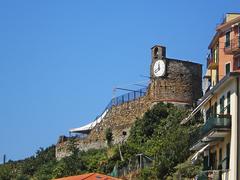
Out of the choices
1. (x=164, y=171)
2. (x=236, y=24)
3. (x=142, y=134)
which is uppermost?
(x=236, y=24)

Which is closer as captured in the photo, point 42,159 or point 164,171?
point 164,171

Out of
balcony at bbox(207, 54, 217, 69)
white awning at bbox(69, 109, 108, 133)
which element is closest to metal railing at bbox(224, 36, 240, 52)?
balcony at bbox(207, 54, 217, 69)

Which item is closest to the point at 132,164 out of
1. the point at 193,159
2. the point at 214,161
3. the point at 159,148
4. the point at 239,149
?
the point at 159,148

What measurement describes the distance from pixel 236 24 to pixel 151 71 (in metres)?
29.5

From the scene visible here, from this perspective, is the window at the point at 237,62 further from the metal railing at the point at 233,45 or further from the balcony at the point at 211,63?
the balcony at the point at 211,63

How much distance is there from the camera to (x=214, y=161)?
49094mm

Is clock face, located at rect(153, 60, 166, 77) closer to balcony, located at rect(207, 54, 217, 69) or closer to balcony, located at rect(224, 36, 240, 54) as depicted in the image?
balcony, located at rect(207, 54, 217, 69)

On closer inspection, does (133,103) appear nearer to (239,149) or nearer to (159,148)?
(159,148)

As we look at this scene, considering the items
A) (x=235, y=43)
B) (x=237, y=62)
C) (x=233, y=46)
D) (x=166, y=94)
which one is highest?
(x=166, y=94)

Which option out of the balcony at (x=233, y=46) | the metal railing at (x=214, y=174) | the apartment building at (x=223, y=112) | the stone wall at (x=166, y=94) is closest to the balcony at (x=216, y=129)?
the apartment building at (x=223, y=112)

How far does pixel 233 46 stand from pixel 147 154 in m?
17.7

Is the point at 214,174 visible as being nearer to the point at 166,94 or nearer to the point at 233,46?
the point at 233,46

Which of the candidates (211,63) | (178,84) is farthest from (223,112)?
(178,84)

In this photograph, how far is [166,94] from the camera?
79.8 meters
